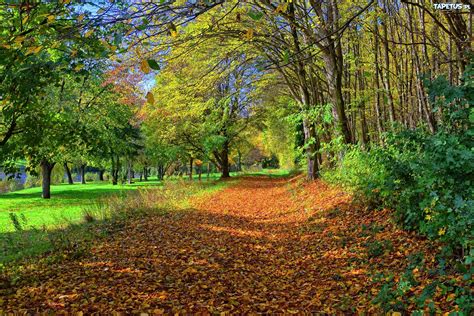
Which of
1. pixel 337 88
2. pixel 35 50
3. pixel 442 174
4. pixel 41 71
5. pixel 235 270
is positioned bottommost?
pixel 235 270

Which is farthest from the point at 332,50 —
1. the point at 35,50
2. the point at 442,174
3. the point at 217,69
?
the point at 35,50

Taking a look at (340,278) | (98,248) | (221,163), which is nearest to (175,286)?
(340,278)

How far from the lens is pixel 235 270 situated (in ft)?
18.1

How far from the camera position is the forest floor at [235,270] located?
4125 mm

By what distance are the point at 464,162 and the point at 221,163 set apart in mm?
27618

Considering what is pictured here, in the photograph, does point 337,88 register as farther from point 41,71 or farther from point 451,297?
point 41,71

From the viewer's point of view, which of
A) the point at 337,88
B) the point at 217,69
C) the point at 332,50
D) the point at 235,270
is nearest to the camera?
the point at 235,270

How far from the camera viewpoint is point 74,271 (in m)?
5.39

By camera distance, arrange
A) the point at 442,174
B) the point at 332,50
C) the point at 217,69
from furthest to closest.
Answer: the point at 217,69
the point at 332,50
the point at 442,174

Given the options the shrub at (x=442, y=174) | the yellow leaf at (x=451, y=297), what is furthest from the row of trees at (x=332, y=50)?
the yellow leaf at (x=451, y=297)

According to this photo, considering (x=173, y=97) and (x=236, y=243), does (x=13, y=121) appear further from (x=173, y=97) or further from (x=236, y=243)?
(x=173, y=97)

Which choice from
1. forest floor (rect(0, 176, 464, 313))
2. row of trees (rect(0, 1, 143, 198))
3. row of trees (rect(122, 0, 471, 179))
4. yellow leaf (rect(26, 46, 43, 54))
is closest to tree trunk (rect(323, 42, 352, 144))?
row of trees (rect(122, 0, 471, 179))

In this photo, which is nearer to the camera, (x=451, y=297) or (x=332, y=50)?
(x=451, y=297)

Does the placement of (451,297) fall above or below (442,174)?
below
